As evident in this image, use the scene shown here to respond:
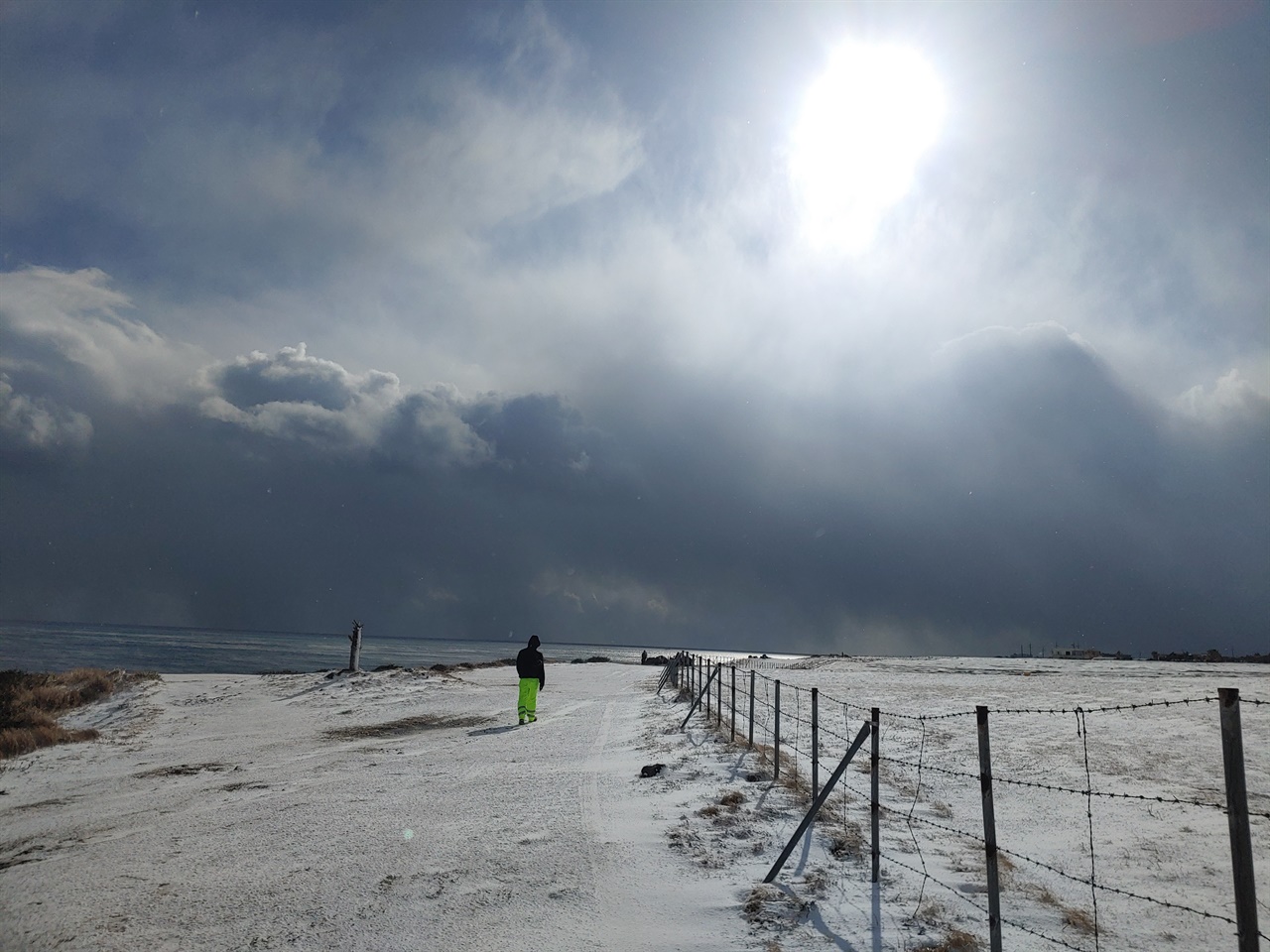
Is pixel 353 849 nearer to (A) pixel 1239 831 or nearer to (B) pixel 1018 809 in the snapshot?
(A) pixel 1239 831

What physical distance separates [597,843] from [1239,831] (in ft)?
20.1

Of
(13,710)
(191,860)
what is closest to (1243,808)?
(191,860)

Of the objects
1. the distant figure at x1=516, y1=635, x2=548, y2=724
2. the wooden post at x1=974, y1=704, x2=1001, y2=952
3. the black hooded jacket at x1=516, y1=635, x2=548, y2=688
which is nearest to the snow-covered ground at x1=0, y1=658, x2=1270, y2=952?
the wooden post at x1=974, y1=704, x2=1001, y2=952

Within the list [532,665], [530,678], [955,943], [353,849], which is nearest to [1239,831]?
[955,943]

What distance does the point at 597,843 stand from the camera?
8.20m

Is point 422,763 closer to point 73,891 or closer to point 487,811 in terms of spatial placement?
point 487,811

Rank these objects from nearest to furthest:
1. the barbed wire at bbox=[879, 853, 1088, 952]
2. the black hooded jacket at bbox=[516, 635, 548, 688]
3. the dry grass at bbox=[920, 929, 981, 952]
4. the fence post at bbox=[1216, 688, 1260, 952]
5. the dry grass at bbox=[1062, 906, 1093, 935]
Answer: the fence post at bbox=[1216, 688, 1260, 952], the dry grass at bbox=[920, 929, 981, 952], the barbed wire at bbox=[879, 853, 1088, 952], the dry grass at bbox=[1062, 906, 1093, 935], the black hooded jacket at bbox=[516, 635, 548, 688]

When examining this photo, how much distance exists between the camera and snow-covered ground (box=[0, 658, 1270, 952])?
6090 mm

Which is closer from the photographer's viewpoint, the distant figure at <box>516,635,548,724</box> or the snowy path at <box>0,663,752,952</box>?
the snowy path at <box>0,663,752,952</box>

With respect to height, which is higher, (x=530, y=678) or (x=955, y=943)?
(x=530, y=678)

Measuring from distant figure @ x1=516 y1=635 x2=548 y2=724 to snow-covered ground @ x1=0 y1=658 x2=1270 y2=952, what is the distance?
1524 mm

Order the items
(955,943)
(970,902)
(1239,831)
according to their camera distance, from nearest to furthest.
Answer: (1239,831)
(955,943)
(970,902)

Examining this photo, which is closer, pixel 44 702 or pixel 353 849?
pixel 353 849

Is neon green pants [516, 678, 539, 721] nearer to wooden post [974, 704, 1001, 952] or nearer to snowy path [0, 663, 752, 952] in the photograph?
snowy path [0, 663, 752, 952]
